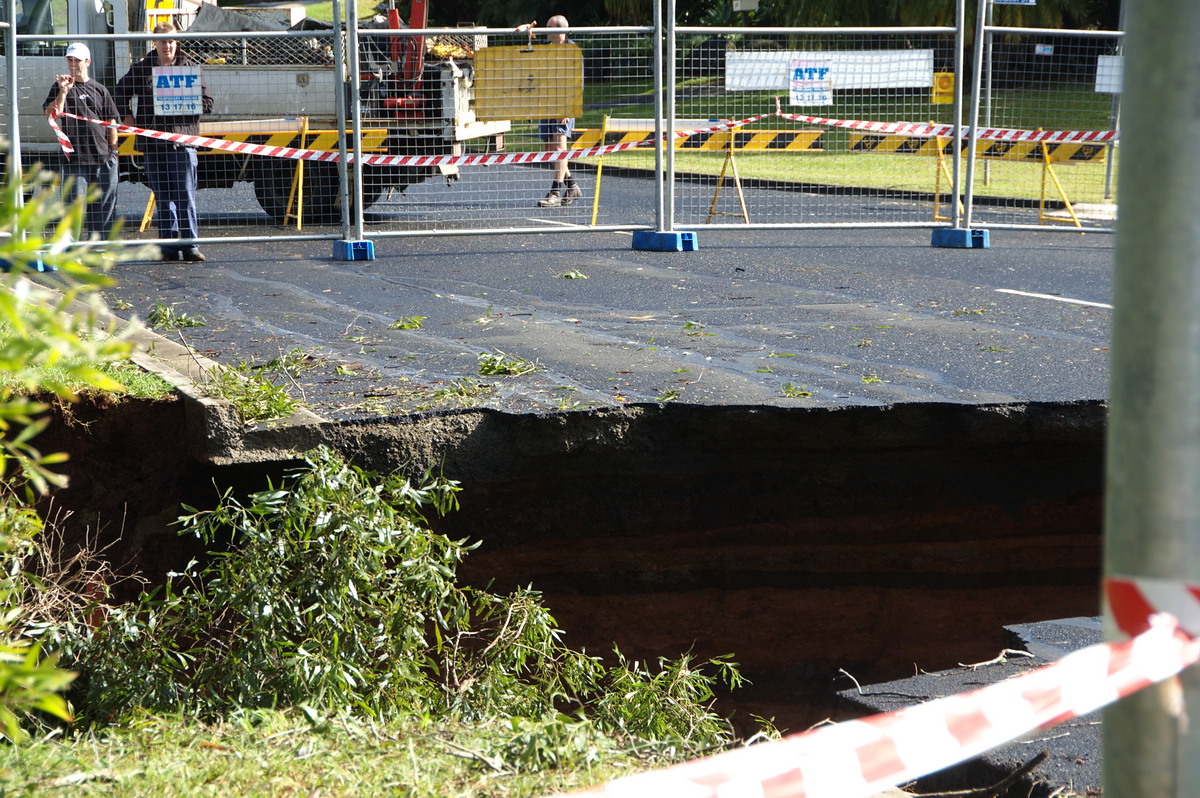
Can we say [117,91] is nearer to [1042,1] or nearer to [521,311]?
[521,311]

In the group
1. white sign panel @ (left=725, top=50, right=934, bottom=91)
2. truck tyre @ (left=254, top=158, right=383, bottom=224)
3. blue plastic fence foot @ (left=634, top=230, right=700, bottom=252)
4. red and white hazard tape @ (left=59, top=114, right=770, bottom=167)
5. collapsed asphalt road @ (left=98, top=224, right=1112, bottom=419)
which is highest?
white sign panel @ (left=725, top=50, right=934, bottom=91)

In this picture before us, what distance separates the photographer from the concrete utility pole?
1.41 m

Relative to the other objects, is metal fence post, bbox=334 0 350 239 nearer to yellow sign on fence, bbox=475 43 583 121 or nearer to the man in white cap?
yellow sign on fence, bbox=475 43 583 121

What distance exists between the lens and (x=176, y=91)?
9984mm

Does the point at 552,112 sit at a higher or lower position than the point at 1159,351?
higher

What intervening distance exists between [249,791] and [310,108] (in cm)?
1024

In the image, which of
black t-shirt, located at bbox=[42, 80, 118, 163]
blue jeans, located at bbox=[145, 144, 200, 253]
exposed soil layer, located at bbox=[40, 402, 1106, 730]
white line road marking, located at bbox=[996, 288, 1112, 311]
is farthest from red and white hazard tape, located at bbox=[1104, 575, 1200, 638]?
black t-shirt, located at bbox=[42, 80, 118, 163]

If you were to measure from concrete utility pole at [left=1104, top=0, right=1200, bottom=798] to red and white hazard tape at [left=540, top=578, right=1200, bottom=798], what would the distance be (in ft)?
0.13

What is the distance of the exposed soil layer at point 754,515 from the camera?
5.00 m

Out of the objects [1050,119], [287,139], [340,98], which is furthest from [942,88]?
[287,139]

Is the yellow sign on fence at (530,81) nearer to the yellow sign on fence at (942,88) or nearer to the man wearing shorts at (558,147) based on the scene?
the man wearing shorts at (558,147)

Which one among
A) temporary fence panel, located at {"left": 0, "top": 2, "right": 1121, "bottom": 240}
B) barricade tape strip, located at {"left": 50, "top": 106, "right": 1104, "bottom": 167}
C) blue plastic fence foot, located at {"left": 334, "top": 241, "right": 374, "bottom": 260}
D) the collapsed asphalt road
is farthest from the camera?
temporary fence panel, located at {"left": 0, "top": 2, "right": 1121, "bottom": 240}

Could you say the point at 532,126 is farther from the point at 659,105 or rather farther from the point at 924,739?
the point at 924,739

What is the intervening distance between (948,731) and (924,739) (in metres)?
0.04
